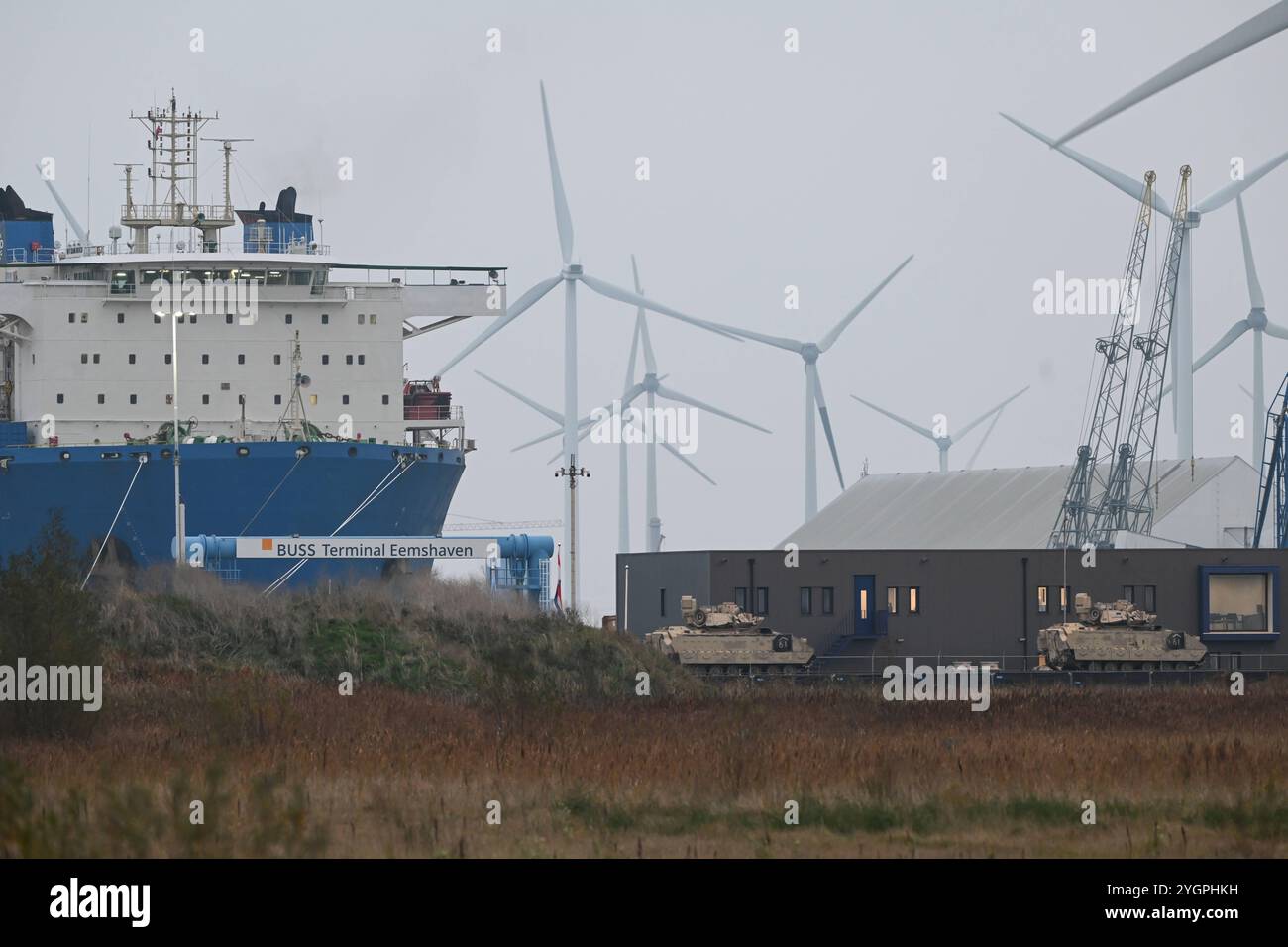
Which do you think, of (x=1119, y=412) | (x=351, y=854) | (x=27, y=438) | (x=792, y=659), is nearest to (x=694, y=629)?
(x=792, y=659)

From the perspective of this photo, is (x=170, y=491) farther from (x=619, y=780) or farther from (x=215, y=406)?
(x=619, y=780)

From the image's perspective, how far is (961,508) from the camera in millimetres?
94938

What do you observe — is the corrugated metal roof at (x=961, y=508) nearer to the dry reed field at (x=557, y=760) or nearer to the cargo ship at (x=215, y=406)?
the cargo ship at (x=215, y=406)

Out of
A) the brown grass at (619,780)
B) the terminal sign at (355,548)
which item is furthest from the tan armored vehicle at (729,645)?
the brown grass at (619,780)

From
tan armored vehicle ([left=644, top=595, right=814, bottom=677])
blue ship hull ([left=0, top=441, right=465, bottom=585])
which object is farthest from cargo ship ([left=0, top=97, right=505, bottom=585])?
tan armored vehicle ([left=644, top=595, right=814, bottom=677])

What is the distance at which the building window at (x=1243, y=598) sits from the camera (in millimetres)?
63969

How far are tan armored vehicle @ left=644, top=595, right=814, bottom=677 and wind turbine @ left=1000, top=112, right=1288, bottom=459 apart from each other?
36.7 metres

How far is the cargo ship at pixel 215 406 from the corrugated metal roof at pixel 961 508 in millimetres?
25445

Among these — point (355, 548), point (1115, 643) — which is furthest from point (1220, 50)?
point (355, 548)

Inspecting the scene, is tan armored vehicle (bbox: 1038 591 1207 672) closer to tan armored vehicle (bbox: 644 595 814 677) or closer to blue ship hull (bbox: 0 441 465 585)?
tan armored vehicle (bbox: 644 595 814 677)

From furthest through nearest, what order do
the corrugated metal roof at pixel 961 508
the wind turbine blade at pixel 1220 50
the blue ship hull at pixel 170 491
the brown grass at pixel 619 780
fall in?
1. the corrugated metal roof at pixel 961 508
2. the blue ship hull at pixel 170 491
3. the wind turbine blade at pixel 1220 50
4. the brown grass at pixel 619 780

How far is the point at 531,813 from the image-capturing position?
2592 centimetres
